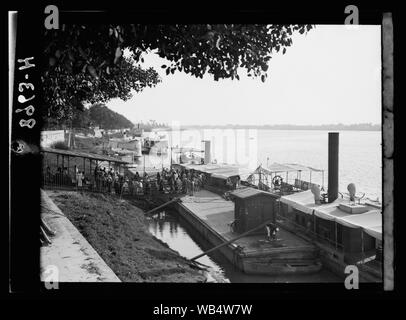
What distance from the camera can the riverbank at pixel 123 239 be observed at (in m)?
7.79

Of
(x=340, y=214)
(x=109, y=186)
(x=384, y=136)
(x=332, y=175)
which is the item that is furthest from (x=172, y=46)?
(x=332, y=175)

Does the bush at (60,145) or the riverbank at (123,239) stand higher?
the bush at (60,145)

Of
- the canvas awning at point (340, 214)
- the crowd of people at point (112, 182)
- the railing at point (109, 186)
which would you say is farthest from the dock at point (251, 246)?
the canvas awning at point (340, 214)

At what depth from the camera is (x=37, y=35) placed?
13.3 feet

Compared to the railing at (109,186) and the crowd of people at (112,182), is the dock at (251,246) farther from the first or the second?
the crowd of people at (112,182)

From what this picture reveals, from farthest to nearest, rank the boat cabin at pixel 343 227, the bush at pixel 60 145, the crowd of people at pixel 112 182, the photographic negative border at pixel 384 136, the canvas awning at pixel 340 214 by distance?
1. the crowd of people at pixel 112 182
2. the bush at pixel 60 145
3. the boat cabin at pixel 343 227
4. the canvas awning at pixel 340 214
5. the photographic negative border at pixel 384 136

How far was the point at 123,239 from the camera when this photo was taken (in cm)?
971

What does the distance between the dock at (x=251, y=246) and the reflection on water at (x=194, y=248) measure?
20 cm

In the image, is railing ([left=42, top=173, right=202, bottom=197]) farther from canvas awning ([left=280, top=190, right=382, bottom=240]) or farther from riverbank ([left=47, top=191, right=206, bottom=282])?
canvas awning ([left=280, top=190, right=382, bottom=240])

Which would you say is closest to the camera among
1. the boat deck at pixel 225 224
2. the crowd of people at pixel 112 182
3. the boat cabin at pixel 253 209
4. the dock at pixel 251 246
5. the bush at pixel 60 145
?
the dock at pixel 251 246

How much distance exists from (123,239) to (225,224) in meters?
4.38
